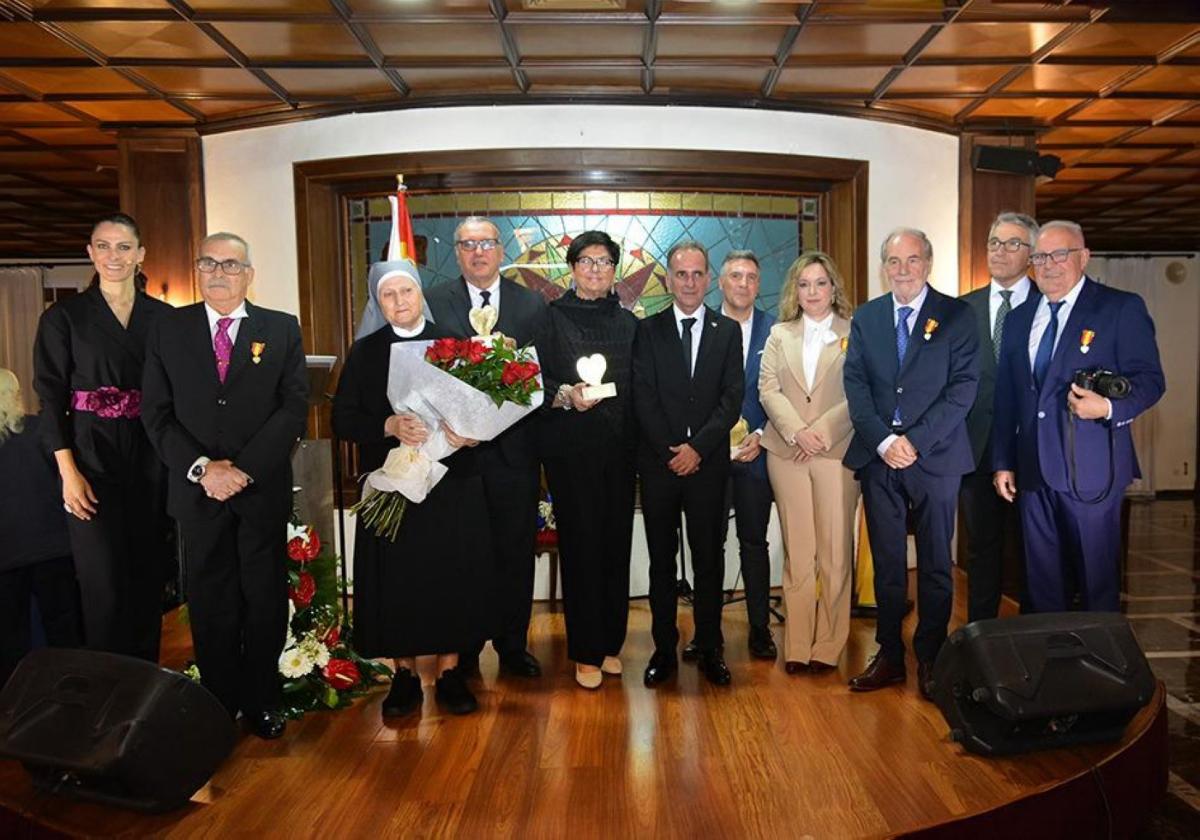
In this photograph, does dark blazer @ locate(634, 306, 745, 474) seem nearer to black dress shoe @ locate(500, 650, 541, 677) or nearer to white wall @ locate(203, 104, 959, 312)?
black dress shoe @ locate(500, 650, 541, 677)

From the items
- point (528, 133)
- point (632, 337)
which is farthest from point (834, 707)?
point (528, 133)

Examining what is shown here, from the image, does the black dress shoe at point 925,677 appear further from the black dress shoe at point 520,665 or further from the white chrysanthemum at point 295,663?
the white chrysanthemum at point 295,663

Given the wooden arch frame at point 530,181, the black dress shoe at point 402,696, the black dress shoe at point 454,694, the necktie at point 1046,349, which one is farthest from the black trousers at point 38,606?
the necktie at point 1046,349

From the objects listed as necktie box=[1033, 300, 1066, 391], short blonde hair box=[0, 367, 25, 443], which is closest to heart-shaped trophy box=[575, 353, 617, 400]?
necktie box=[1033, 300, 1066, 391]

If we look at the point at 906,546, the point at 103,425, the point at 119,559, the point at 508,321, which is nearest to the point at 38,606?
the point at 119,559

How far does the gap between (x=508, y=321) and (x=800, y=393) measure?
1145 millimetres

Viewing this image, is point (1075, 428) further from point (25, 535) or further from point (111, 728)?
point (25, 535)

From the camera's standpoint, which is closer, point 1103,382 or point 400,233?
point 1103,382

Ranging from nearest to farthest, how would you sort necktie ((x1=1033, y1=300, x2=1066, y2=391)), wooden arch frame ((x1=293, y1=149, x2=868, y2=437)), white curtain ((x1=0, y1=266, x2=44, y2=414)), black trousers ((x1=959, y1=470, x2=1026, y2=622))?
necktie ((x1=1033, y1=300, x2=1066, y2=391)) < black trousers ((x1=959, y1=470, x2=1026, y2=622)) < wooden arch frame ((x1=293, y1=149, x2=868, y2=437)) < white curtain ((x1=0, y1=266, x2=44, y2=414))

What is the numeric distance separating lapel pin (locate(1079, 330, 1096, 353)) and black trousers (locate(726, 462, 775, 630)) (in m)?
1.29

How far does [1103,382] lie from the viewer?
2.99 meters

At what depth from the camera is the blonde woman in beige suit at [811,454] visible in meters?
3.54

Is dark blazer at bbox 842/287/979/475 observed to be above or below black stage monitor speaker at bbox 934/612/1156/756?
above

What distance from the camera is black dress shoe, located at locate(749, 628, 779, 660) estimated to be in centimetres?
387
